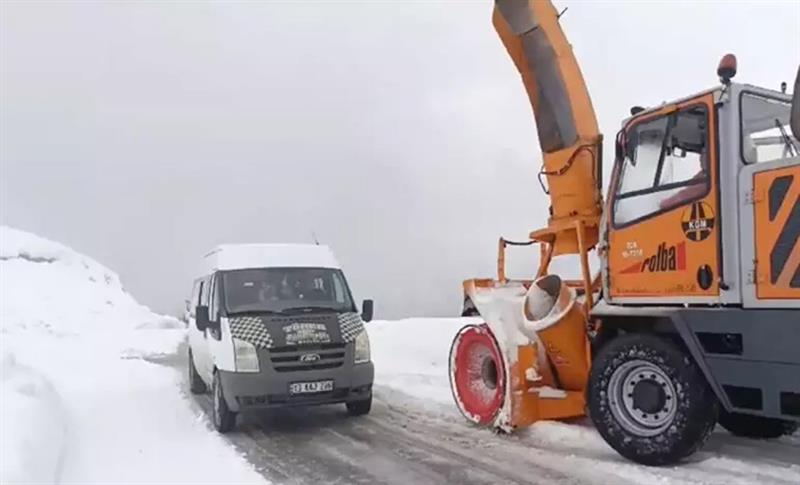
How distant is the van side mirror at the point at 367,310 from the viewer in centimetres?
970

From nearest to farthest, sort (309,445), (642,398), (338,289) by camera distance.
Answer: (642,398), (309,445), (338,289)

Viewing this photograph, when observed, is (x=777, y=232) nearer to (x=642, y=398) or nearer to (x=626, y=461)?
(x=642, y=398)

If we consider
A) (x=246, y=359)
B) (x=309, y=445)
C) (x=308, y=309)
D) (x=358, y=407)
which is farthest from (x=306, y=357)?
(x=358, y=407)

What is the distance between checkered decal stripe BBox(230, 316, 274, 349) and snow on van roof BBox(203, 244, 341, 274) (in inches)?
43.7

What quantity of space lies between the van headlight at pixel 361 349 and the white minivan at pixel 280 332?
1 cm

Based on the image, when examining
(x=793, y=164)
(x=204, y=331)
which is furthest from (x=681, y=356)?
(x=204, y=331)

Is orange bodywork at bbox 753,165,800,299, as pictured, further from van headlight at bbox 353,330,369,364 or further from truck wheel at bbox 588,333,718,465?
van headlight at bbox 353,330,369,364

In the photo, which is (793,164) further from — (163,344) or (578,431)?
(163,344)

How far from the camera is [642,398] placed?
6344 mm

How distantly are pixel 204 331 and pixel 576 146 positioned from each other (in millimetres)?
5534

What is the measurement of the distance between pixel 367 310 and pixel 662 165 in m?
4.65

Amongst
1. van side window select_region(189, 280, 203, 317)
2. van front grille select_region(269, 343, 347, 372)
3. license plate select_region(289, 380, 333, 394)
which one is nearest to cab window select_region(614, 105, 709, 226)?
van front grille select_region(269, 343, 347, 372)

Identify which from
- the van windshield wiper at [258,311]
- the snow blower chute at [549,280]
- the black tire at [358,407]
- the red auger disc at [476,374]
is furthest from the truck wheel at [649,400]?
the van windshield wiper at [258,311]

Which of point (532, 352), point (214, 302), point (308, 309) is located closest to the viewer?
point (532, 352)
